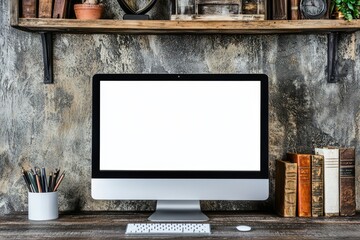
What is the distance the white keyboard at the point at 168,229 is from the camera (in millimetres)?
1827

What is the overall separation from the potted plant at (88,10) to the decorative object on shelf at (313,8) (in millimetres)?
824

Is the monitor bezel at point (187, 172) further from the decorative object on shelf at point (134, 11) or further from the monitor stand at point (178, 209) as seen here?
the decorative object on shelf at point (134, 11)

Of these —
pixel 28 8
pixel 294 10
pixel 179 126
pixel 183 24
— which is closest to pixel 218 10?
pixel 183 24

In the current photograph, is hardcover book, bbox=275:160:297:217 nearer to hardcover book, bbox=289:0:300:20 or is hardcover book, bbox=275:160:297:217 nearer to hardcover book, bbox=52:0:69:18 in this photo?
hardcover book, bbox=289:0:300:20

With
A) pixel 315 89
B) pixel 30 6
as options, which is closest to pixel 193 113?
pixel 315 89

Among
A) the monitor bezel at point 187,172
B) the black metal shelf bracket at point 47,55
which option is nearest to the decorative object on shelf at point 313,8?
the monitor bezel at point 187,172

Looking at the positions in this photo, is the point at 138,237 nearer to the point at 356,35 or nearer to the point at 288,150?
the point at 288,150

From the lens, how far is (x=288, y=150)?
2316mm

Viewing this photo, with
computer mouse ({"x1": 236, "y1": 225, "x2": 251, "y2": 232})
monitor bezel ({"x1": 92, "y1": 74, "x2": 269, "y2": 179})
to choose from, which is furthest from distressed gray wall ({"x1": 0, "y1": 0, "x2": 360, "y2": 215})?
computer mouse ({"x1": 236, "y1": 225, "x2": 251, "y2": 232})

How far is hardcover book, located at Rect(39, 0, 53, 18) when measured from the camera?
2088mm

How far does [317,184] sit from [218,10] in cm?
79

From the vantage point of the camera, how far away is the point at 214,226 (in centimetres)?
195

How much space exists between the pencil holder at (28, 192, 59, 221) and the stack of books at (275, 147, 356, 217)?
92 centimetres

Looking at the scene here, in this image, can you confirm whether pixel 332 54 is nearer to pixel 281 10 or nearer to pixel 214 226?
pixel 281 10
